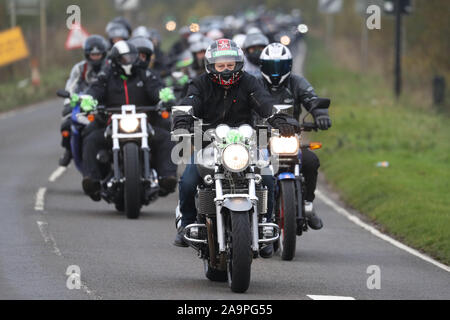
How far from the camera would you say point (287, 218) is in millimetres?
12352

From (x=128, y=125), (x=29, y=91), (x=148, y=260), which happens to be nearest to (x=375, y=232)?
(x=128, y=125)

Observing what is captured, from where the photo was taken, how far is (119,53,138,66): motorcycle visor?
16.1 m

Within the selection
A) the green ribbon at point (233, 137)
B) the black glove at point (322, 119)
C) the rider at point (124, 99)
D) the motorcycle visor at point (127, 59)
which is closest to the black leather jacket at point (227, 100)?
the green ribbon at point (233, 137)

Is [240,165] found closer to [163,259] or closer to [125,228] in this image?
[163,259]

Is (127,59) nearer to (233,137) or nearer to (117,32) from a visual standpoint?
(117,32)

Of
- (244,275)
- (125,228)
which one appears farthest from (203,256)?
(125,228)

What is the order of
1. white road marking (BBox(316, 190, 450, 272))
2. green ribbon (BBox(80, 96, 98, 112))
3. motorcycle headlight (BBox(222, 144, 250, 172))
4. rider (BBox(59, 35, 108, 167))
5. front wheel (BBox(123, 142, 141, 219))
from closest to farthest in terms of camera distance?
1. motorcycle headlight (BBox(222, 144, 250, 172))
2. white road marking (BBox(316, 190, 450, 272))
3. front wheel (BBox(123, 142, 141, 219))
4. green ribbon (BBox(80, 96, 98, 112))
5. rider (BBox(59, 35, 108, 167))

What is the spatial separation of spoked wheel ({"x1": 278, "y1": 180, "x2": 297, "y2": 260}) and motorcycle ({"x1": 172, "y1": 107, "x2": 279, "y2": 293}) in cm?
142

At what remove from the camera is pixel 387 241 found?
1473 centimetres

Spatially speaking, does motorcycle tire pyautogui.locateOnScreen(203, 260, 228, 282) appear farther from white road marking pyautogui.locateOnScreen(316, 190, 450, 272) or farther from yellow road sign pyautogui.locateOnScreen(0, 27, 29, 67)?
yellow road sign pyautogui.locateOnScreen(0, 27, 29, 67)

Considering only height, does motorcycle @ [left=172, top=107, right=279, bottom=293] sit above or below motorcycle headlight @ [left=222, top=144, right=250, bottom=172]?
below

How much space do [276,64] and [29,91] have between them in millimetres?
27686

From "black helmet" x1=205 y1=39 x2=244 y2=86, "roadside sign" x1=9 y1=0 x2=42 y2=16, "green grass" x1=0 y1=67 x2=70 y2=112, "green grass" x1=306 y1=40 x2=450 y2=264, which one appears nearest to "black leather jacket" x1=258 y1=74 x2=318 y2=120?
"green grass" x1=306 y1=40 x2=450 y2=264

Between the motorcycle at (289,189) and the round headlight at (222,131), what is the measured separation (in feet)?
5.24
